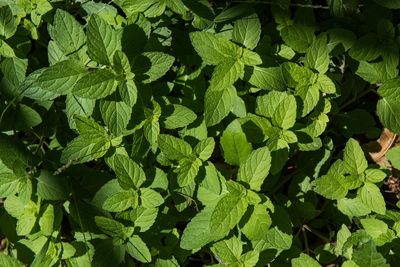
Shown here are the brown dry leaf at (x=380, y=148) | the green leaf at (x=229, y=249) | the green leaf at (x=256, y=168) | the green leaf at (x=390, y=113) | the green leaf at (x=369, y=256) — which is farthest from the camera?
the brown dry leaf at (x=380, y=148)

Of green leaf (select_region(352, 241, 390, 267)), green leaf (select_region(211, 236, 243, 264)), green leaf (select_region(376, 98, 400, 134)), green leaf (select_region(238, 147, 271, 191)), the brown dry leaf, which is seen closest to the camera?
green leaf (select_region(352, 241, 390, 267))

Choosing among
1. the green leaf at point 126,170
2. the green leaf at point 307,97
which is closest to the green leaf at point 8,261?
the green leaf at point 126,170

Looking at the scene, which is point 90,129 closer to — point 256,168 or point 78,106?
point 78,106

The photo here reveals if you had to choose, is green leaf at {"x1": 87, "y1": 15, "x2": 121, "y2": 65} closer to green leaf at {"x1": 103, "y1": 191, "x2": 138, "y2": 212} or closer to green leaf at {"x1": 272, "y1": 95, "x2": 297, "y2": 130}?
green leaf at {"x1": 103, "y1": 191, "x2": 138, "y2": 212}

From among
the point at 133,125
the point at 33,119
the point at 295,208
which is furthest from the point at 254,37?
the point at 33,119

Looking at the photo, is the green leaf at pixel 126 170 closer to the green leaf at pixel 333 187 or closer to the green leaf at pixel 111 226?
the green leaf at pixel 111 226

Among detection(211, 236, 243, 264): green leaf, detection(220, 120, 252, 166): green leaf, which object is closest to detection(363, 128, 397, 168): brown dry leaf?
detection(220, 120, 252, 166): green leaf

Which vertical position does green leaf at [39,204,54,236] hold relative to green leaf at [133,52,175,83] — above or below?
below

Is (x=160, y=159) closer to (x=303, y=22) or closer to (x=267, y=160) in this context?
(x=267, y=160)
